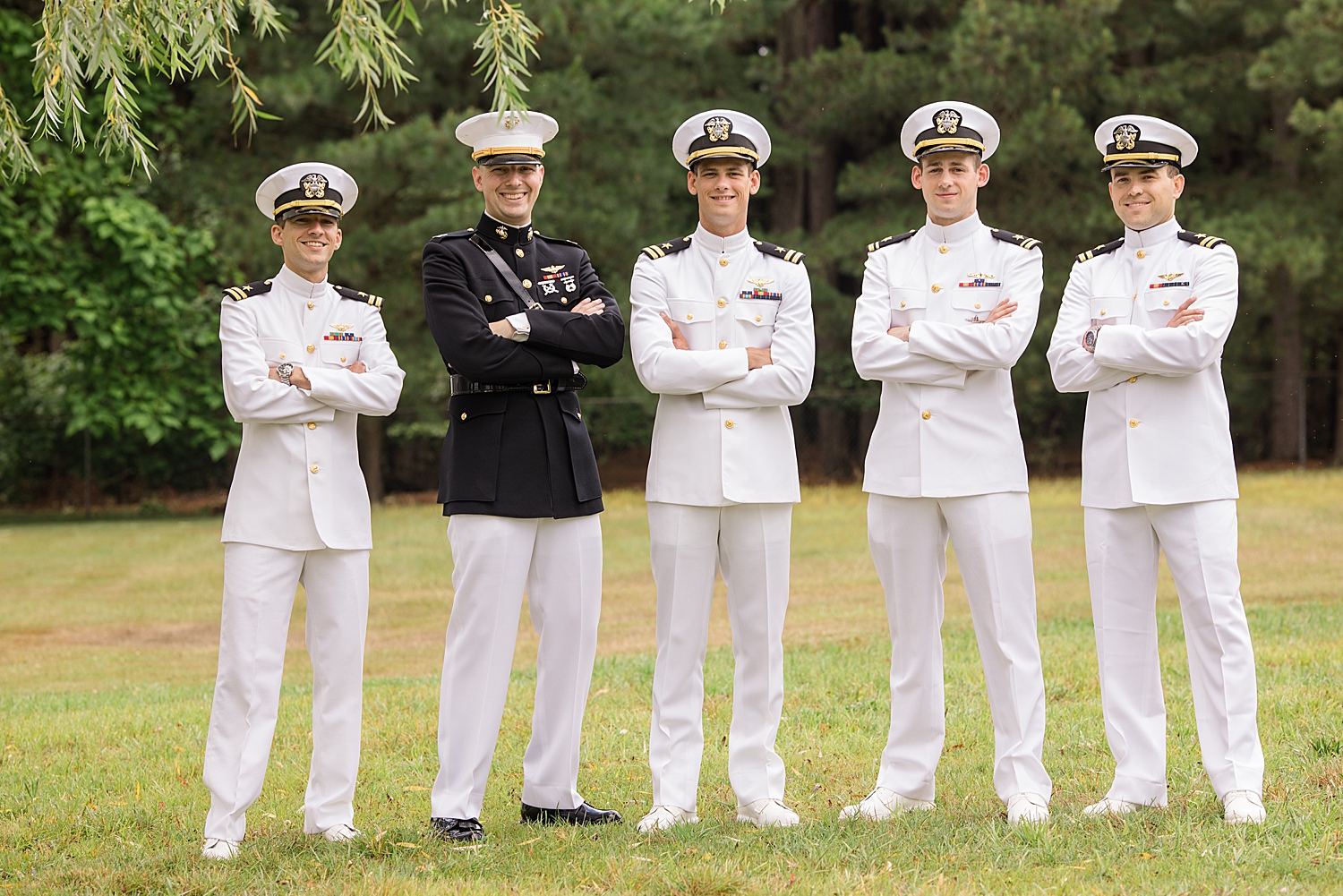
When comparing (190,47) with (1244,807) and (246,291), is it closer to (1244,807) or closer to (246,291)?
(246,291)

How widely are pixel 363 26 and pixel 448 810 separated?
2816mm

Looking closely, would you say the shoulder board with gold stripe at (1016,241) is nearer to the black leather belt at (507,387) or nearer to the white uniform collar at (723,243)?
the white uniform collar at (723,243)

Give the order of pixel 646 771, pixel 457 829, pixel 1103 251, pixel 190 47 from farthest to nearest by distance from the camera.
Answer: pixel 646 771
pixel 1103 251
pixel 457 829
pixel 190 47

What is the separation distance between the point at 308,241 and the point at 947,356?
2509mm

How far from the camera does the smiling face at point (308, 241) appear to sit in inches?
207

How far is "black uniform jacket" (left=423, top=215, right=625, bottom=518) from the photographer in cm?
511

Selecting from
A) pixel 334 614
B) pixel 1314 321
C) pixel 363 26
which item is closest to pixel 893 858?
pixel 334 614

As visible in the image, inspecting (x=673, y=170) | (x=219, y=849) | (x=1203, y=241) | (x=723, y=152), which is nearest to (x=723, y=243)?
(x=723, y=152)

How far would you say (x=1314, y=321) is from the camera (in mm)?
26109

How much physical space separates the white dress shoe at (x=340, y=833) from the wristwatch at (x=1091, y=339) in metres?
3.33

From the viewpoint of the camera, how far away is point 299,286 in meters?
5.30

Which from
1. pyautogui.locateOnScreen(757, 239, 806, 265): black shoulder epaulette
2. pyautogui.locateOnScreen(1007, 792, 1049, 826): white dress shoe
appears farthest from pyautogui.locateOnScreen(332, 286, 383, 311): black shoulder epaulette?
pyautogui.locateOnScreen(1007, 792, 1049, 826): white dress shoe

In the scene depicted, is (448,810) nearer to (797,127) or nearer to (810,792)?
(810,792)

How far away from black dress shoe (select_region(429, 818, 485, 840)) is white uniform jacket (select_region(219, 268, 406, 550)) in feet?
3.55
